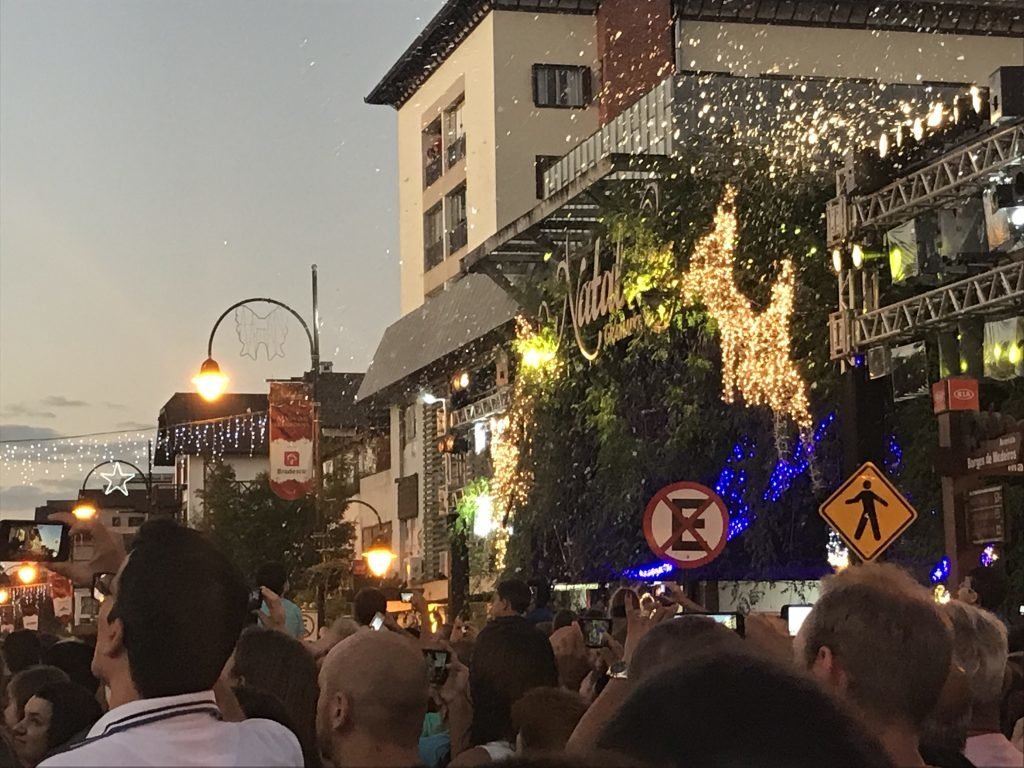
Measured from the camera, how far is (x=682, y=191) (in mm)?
26844

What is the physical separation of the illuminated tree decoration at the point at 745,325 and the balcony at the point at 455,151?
2477 centimetres

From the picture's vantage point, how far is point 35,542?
22.1 feet

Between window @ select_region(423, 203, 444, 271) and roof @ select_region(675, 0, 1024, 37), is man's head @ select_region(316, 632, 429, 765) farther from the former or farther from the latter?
window @ select_region(423, 203, 444, 271)

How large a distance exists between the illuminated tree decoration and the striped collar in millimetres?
21070

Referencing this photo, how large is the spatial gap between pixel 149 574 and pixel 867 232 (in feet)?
52.4

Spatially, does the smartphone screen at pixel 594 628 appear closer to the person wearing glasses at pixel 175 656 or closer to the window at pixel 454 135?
the person wearing glasses at pixel 175 656

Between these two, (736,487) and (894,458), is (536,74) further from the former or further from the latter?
(894,458)

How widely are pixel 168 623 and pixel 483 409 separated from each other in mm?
37160

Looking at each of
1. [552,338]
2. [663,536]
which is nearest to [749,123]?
[552,338]

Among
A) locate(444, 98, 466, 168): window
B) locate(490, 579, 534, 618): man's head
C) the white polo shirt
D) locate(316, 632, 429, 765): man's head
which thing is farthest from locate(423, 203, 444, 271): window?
the white polo shirt

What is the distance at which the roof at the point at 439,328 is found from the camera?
4109cm

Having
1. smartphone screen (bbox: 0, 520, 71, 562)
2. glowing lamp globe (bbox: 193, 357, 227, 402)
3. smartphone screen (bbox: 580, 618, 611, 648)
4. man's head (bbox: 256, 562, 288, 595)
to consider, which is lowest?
smartphone screen (bbox: 580, 618, 611, 648)

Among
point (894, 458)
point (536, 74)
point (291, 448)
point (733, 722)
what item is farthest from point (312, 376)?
point (733, 722)

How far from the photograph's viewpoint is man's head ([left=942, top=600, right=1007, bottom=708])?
17.3ft
